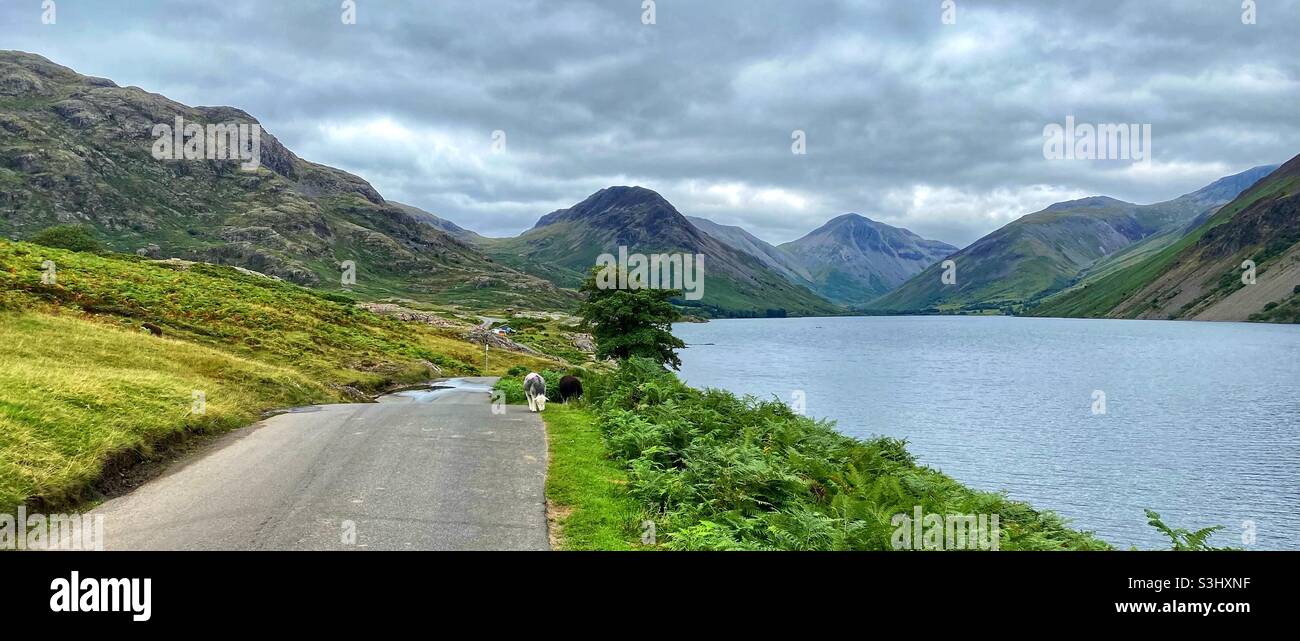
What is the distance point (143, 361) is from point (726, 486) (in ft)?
86.6

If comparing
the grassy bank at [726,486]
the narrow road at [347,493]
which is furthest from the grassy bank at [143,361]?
the grassy bank at [726,486]

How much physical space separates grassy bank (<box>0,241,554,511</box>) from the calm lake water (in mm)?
34809

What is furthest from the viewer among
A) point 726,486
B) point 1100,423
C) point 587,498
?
point 1100,423

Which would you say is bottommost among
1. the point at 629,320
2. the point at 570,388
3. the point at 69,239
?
the point at 570,388

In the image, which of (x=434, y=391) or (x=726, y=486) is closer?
(x=726, y=486)

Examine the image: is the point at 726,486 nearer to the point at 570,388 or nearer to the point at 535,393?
the point at 535,393

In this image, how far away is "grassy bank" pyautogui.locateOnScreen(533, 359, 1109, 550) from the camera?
12.1 meters

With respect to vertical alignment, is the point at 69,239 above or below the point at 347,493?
above

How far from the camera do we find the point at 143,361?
27094 mm

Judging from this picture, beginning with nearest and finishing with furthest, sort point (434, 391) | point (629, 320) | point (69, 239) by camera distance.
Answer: point (434, 391) < point (629, 320) < point (69, 239)

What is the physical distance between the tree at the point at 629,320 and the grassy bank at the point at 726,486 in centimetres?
1539

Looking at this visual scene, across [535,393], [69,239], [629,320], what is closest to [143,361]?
[535,393]

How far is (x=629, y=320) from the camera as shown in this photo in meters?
44.8
